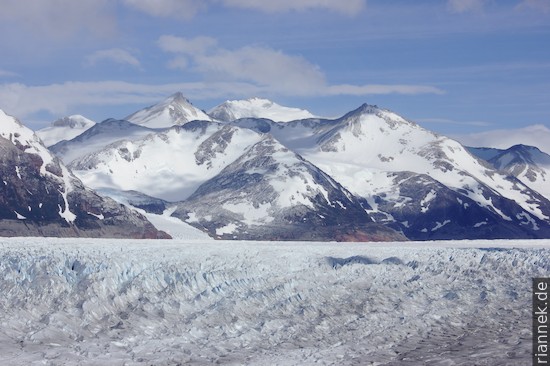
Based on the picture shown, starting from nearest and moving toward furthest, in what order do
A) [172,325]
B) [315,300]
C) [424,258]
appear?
[172,325] → [315,300] → [424,258]

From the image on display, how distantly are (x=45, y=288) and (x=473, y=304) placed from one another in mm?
27951

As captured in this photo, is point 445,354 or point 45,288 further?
point 45,288

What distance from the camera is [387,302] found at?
63812mm

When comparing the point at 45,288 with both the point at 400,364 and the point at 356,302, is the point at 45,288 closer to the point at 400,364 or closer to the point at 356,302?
the point at 356,302

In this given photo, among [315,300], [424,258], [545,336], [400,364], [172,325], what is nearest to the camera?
[400,364]

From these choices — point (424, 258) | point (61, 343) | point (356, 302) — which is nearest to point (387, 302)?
point (356, 302)

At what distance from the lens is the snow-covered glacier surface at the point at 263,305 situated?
183 feet

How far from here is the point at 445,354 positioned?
5434cm

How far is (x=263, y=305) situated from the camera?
64.2 m

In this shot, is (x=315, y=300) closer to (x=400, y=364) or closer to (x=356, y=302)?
(x=356, y=302)

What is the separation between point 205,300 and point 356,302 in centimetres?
994

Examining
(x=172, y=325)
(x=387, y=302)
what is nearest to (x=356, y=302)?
(x=387, y=302)

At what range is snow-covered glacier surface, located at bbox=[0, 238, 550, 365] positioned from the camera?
55.7 metres

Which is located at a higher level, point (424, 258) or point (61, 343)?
point (424, 258)
